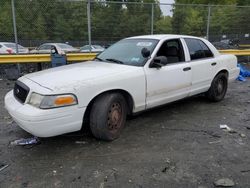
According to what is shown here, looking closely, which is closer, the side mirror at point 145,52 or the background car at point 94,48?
the side mirror at point 145,52

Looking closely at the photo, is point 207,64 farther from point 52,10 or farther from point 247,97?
point 52,10

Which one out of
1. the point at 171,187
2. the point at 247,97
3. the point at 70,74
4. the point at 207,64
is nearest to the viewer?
the point at 171,187

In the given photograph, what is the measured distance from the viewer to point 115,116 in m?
4.35

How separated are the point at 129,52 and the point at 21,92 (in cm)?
210

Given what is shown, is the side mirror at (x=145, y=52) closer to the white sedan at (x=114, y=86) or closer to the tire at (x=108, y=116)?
the white sedan at (x=114, y=86)

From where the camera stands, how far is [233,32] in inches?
539

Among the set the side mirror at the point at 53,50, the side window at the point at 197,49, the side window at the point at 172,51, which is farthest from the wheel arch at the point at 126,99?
the side mirror at the point at 53,50

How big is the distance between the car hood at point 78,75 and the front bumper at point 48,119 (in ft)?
1.09


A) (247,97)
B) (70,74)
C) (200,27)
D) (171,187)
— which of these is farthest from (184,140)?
(200,27)

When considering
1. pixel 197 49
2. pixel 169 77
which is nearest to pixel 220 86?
pixel 197 49

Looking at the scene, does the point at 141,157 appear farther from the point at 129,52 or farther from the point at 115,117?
the point at 129,52

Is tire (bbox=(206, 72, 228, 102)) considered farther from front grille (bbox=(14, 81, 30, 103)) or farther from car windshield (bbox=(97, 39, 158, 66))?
front grille (bbox=(14, 81, 30, 103))

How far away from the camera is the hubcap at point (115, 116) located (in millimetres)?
4258

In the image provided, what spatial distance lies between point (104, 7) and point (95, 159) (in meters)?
8.07
